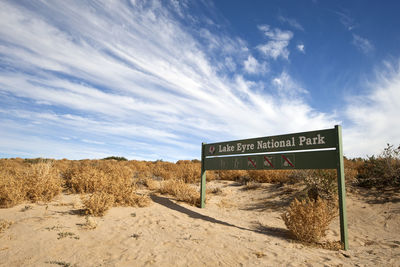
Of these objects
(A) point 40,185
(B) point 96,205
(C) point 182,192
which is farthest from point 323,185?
(A) point 40,185

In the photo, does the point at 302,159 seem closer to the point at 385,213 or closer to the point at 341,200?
the point at 341,200

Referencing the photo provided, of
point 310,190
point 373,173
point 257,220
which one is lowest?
point 257,220

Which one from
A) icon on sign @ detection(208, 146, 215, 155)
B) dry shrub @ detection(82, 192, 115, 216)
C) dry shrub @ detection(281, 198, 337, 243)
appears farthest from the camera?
icon on sign @ detection(208, 146, 215, 155)

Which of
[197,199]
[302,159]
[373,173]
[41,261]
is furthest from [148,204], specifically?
[373,173]

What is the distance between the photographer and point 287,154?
6.43 metres

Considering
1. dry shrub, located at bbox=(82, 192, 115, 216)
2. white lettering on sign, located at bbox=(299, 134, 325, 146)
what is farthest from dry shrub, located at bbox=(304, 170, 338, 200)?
dry shrub, located at bbox=(82, 192, 115, 216)

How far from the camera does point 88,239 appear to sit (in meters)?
4.60

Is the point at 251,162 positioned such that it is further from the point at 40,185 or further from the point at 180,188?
the point at 40,185

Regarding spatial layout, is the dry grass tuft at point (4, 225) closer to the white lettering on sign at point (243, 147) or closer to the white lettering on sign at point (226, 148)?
the white lettering on sign at point (226, 148)

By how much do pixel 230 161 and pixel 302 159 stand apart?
260 centimetres

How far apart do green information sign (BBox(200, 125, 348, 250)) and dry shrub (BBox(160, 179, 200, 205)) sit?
0.57 meters

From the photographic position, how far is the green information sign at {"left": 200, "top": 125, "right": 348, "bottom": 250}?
5.30 m

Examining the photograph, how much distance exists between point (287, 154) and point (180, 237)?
353 cm

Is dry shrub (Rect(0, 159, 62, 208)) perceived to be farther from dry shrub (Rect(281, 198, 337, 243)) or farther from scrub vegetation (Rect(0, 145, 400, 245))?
dry shrub (Rect(281, 198, 337, 243))
